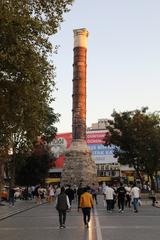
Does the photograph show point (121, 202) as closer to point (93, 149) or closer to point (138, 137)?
point (138, 137)

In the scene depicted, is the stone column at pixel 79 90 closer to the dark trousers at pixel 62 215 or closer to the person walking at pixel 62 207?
the person walking at pixel 62 207

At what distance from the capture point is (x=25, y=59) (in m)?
16.7

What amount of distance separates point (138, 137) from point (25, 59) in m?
33.3

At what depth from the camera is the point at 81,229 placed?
17203 millimetres

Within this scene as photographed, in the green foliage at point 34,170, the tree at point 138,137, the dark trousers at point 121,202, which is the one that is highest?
the tree at point 138,137

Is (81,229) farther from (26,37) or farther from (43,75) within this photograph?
(26,37)

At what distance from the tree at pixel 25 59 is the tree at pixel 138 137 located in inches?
1172

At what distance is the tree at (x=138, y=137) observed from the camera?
160 feet

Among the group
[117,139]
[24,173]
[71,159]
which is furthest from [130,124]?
[71,159]

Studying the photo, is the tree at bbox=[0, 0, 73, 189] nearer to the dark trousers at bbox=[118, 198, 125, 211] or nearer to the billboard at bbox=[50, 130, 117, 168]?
the dark trousers at bbox=[118, 198, 125, 211]

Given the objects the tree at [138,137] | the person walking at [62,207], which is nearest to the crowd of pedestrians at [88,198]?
the person walking at [62,207]

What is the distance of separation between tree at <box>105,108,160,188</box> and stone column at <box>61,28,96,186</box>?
1841 centimetres

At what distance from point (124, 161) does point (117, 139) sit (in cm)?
239

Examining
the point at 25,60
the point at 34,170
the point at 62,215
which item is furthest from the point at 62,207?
the point at 34,170
